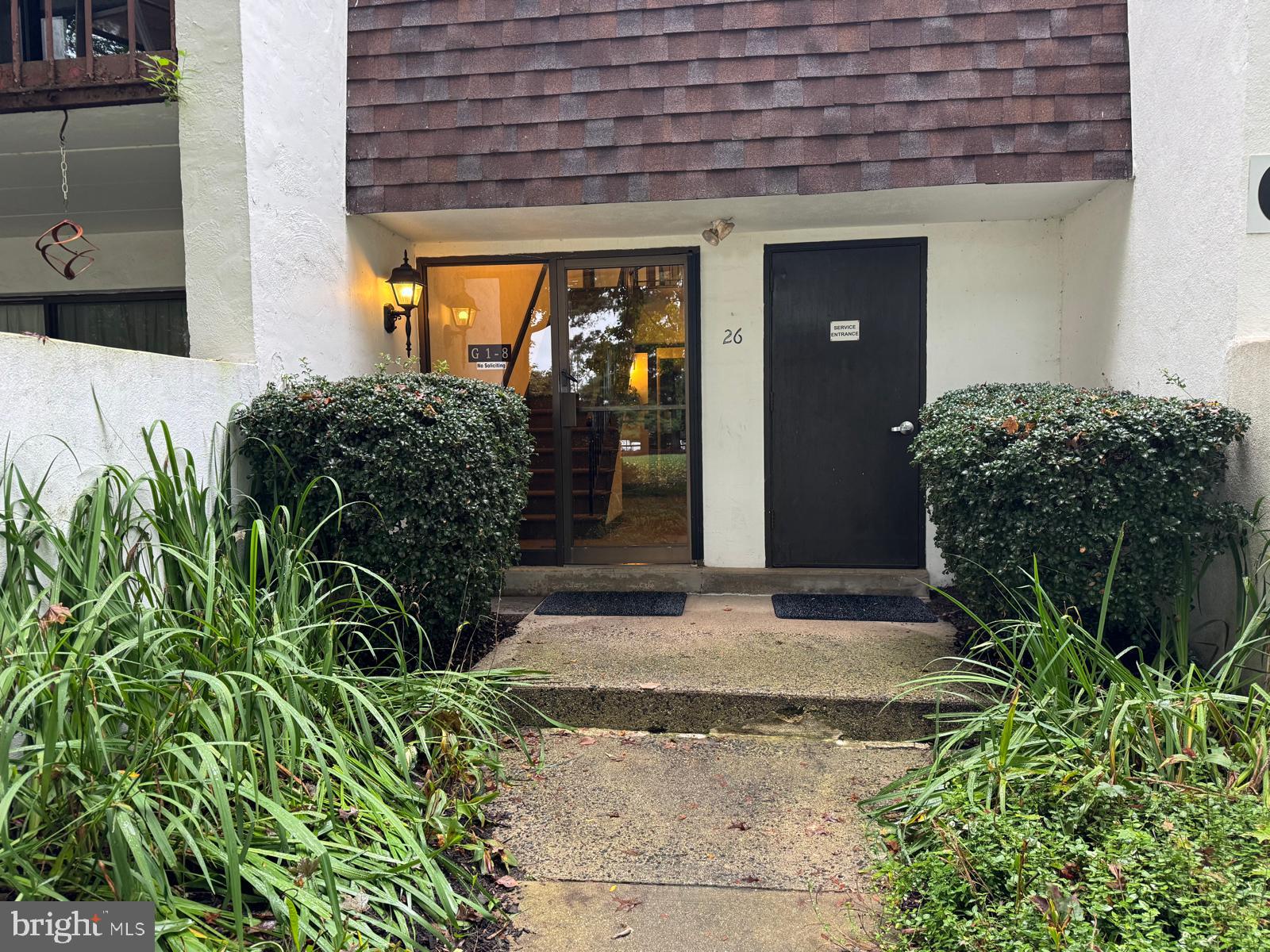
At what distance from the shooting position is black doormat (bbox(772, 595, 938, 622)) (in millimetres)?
4051

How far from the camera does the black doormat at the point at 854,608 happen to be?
405 centimetres

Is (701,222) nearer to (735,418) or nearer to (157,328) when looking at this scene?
(735,418)

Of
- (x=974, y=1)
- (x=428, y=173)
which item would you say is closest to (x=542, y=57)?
(x=428, y=173)

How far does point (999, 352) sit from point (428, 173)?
3354 mm

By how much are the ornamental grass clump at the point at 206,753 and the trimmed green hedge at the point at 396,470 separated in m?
0.52

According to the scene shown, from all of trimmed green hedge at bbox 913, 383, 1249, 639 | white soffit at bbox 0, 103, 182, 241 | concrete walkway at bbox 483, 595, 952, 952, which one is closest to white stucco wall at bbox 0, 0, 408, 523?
Result: white soffit at bbox 0, 103, 182, 241

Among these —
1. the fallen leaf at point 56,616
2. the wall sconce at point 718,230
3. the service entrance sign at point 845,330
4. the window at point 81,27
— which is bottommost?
the fallen leaf at point 56,616

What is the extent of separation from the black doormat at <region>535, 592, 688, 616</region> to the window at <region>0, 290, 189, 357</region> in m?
3.09

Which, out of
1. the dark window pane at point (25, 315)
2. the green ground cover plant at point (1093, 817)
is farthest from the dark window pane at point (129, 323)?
the green ground cover plant at point (1093, 817)

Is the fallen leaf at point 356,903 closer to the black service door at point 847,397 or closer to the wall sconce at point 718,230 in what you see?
the black service door at point 847,397

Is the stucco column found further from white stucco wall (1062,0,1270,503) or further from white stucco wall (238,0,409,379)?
white stucco wall (1062,0,1270,503)

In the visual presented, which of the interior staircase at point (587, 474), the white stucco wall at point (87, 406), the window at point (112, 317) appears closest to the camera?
the white stucco wall at point (87, 406)

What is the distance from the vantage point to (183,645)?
2.03 m

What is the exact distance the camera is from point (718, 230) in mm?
4414
